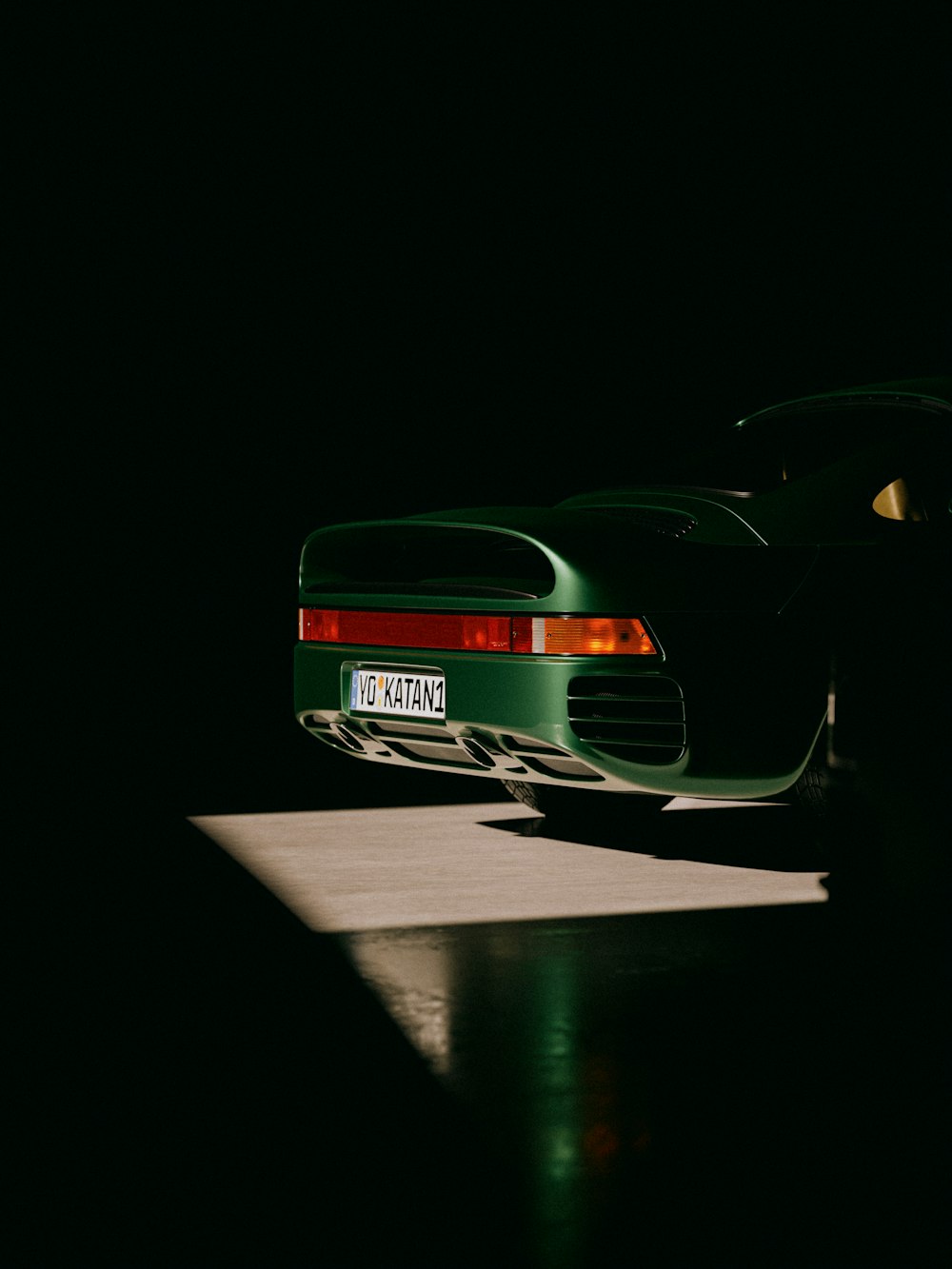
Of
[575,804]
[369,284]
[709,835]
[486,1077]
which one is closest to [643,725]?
[486,1077]

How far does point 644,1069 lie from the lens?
10.4ft

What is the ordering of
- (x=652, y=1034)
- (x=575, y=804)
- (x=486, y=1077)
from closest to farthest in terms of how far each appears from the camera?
1. (x=486, y=1077)
2. (x=652, y=1034)
3. (x=575, y=804)

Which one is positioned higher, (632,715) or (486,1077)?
(632,715)

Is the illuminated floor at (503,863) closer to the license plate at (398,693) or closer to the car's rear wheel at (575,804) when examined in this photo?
the car's rear wheel at (575,804)

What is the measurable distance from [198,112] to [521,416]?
3.08m

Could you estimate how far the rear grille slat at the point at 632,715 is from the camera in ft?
14.6

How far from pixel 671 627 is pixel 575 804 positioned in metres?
1.96

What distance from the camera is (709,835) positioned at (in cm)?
602

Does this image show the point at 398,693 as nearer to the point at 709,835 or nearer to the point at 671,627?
the point at 671,627

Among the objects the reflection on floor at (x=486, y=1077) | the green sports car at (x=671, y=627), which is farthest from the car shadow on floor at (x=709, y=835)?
the green sports car at (x=671, y=627)

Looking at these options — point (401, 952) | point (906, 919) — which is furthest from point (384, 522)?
point (906, 919)

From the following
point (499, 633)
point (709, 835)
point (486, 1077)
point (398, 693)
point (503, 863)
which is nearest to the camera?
point (486, 1077)

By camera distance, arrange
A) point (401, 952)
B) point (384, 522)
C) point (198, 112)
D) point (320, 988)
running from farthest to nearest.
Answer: point (198, 112) < point (384, 522) < point (401, 952) < point (320, 988)

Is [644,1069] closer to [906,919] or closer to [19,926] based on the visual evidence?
[906,919]
